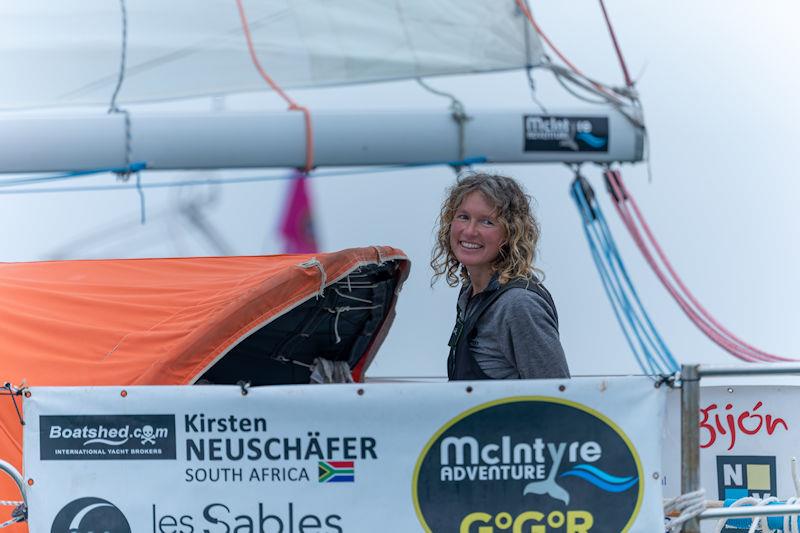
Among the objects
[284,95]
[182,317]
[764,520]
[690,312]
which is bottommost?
[764,520]

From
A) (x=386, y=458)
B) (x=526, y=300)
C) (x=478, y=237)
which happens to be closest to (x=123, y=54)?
(x=478, y=237)

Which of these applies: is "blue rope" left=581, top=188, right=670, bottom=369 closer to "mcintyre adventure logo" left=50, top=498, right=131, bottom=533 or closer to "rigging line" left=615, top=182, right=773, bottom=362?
"rigging line" left=615, top=182, right=773, bottom=362

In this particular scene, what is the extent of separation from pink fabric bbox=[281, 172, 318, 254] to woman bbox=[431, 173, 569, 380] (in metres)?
2.44

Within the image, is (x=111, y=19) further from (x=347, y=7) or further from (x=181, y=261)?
(x=181, y=261)

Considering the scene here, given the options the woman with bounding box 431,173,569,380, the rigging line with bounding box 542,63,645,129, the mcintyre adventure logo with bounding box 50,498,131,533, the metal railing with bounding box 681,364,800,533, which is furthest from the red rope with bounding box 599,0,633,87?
the mcintyre adventure logo with bounding box 50,498,131,533

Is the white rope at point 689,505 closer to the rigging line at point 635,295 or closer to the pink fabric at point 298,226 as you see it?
the rigging line at point 635,295

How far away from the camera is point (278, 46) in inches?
189

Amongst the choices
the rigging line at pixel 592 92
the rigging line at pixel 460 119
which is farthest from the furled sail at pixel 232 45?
the rigging line at pixel 460 119

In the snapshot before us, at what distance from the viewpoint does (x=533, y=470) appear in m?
2.11

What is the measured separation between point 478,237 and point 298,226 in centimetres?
280

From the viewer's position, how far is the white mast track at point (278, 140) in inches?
164

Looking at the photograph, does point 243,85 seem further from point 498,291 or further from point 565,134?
point 498,291

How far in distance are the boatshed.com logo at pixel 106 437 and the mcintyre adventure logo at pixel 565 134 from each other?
2731 millimetres

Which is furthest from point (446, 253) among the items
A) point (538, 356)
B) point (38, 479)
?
point (38, 479)
